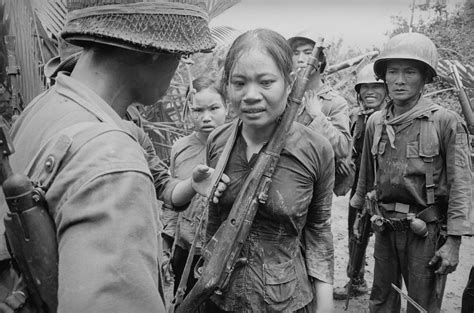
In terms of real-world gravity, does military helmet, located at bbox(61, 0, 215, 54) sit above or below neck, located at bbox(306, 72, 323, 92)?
above

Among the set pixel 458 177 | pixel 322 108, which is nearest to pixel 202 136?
pixel 322 108

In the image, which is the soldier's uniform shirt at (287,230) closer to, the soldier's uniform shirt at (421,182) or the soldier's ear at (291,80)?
the soldier's ear at (291,80)

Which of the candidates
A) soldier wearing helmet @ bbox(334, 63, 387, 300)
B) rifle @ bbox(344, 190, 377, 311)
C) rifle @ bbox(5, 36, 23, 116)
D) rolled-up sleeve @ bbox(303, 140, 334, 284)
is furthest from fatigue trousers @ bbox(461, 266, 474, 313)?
rifle @ bbox(5, 36, 23, 116)

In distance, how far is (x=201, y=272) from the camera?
6.81ft

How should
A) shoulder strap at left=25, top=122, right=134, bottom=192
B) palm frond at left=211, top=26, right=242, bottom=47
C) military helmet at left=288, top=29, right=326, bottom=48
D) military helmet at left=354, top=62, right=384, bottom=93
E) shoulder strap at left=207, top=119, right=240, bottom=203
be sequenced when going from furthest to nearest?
military helmet at left=354, top=62, right=384, bottom=93
palm frond at left=211, top=26, right=242, bottom=47
military helmet at left=288, top=29, right=326, bottom=48
shoulder strap at left=207, top=119, right=240, bottom=203
shoulder strap at left=25, top=122, right=134, bottom=192

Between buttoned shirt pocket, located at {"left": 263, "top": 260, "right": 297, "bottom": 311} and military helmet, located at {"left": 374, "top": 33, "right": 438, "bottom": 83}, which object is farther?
military helmet, located at {"left": 374, "top": 33, "right": 438, "bottom": 83}

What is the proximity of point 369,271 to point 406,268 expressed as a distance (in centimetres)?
212

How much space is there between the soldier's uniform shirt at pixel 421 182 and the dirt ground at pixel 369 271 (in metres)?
1.18

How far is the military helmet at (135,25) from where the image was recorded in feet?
3.86

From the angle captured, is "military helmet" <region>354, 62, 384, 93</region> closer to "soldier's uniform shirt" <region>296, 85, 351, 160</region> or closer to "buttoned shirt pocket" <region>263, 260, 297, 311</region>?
"soldier's uniform shirt" <region>296, 85, 351, 160</region>

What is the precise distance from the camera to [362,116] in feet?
16.1

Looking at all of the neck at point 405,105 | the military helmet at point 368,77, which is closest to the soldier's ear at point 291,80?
the neck at point 405,105

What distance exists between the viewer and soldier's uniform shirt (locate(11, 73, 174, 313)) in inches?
36.1

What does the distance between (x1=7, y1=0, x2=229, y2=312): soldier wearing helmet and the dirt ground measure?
383 centimetres
